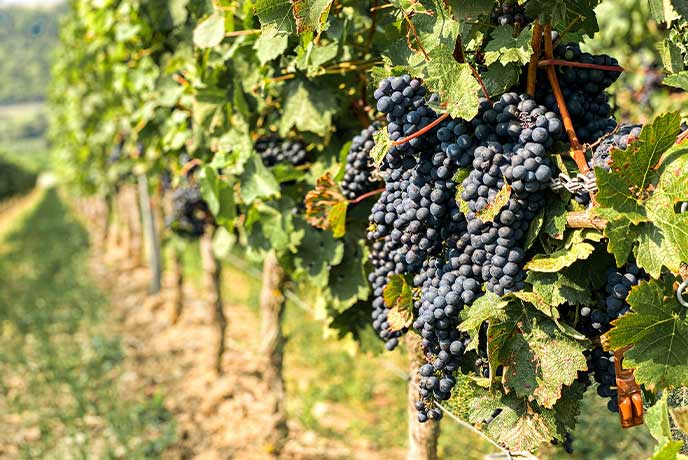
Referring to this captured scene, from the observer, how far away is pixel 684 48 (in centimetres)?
159

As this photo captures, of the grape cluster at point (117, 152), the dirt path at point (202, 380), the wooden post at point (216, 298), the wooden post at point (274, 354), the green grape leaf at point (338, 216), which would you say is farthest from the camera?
the grape cluster at point (117, 152)

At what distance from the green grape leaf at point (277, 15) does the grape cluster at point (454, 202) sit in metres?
0.28

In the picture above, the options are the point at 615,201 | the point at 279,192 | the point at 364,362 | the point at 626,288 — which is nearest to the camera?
the point at 615,201

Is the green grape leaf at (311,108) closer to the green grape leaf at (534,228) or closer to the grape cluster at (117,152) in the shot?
the green grape leaf at (534,228)

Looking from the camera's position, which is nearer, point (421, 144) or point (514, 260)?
point (514, 260)

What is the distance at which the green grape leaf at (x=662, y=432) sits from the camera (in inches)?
45.8


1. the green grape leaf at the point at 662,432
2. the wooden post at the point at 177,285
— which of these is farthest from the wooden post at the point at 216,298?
the green grape leaf at the point at 662,432

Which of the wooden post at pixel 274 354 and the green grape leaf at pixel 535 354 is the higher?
the green grape leaf at pixel 535 354

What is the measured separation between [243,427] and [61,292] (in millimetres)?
5245

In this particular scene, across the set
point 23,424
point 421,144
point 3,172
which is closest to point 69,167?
point 23,424

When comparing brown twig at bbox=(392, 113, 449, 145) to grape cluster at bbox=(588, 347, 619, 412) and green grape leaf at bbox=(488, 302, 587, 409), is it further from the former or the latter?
grape cluster at bbox=(588, 347, 619, 412)

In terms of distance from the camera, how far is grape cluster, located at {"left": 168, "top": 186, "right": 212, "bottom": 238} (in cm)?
464

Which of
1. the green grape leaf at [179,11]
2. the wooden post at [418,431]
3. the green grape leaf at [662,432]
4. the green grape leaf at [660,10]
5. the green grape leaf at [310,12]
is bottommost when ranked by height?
the wooden post at [418,431]

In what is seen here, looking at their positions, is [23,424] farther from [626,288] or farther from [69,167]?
[69,167]
